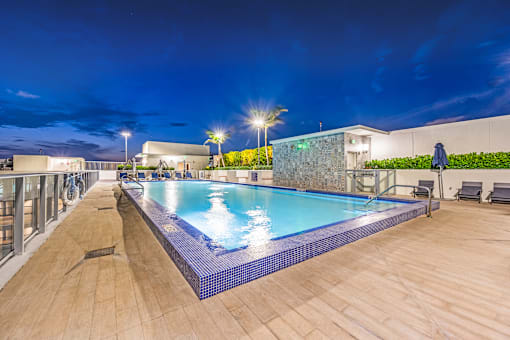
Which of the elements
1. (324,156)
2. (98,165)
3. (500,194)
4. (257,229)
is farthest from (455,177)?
(98,165)

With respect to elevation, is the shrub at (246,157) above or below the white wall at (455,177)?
above

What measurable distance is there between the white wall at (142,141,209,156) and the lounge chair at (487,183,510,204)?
22.8m

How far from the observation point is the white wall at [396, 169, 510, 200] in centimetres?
644

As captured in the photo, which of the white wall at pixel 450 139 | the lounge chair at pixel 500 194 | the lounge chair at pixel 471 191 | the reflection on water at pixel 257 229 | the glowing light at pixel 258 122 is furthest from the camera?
the glowing light at pixel 258 122

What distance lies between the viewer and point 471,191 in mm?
6449

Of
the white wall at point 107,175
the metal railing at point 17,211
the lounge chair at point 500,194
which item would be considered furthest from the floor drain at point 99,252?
the white wall at point 107,175

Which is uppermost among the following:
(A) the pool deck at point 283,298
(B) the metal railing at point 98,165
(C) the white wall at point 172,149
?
(C) the white wall at point 172,149

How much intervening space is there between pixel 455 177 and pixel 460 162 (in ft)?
1.72

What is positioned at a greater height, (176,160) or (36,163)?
(176,160)

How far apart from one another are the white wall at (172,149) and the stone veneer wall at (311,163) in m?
15.2

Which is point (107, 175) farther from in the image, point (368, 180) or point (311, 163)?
point (368, 180)

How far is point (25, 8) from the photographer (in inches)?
428

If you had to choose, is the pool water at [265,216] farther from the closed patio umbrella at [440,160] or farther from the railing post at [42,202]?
the closed patio umbrella at [440,160]

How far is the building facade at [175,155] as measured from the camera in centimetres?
2192
